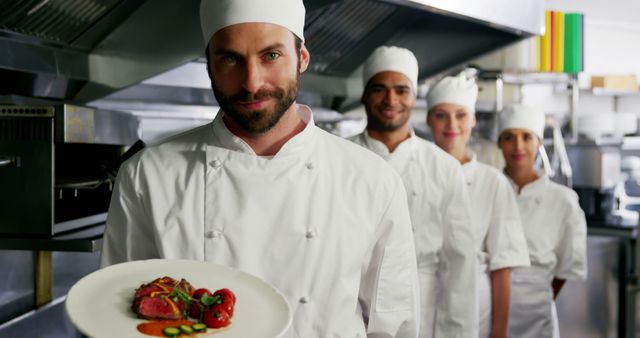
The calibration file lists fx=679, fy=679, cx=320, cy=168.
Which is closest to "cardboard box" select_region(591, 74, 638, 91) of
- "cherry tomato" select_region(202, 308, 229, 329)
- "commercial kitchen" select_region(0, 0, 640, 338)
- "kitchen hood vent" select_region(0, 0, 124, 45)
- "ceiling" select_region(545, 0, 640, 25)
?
→ "ceiling" select_region(545, 0, 640, 25)

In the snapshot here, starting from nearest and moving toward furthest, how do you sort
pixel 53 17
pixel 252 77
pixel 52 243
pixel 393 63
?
1. pixel 252 77
2. pixel 52 243
3. pixel 53 17
4. pixel 393 63

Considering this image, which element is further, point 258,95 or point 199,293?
point 258,95

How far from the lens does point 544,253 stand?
3.09 m

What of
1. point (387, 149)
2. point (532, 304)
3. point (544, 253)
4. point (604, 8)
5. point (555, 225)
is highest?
point (604, 8)

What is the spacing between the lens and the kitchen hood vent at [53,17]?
190 centimetres

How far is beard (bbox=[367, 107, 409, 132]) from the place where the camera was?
7.35 ft

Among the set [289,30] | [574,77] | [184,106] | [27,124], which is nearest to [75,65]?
[27,124]

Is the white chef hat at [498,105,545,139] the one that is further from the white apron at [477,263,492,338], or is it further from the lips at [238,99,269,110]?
the lips at [238,99,269,110]

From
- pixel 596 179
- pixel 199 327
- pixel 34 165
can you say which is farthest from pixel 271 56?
pixel 596 179

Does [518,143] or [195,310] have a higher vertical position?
[518,143]

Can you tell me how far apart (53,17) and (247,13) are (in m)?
1.03

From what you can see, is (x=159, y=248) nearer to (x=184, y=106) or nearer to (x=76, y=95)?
(x=76, y=95)

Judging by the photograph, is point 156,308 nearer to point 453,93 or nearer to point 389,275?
point 389,275

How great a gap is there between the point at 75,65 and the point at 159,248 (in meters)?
1.22
